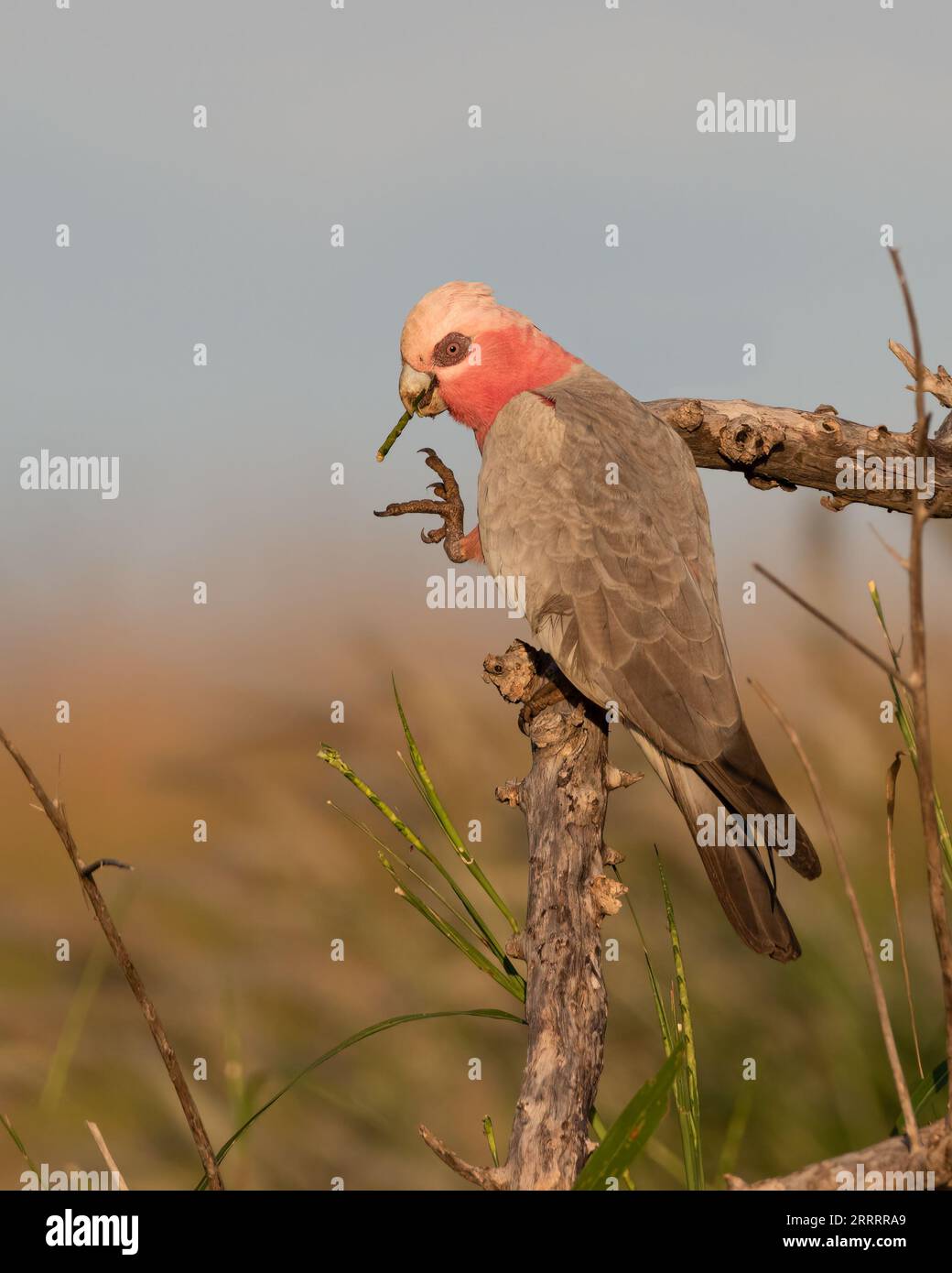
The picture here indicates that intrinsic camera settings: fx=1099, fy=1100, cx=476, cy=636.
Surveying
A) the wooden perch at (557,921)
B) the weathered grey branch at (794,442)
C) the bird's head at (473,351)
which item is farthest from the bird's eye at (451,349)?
the wooden perch at (557,921)

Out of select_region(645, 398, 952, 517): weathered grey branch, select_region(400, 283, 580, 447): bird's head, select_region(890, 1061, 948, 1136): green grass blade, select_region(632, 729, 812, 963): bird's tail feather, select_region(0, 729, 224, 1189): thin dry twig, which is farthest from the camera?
select_region(645, 398, 952, 517): weathered grey branch

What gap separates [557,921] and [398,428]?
7.46ft

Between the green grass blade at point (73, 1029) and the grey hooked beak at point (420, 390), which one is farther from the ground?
the grey hooked beak at point (420, 390)

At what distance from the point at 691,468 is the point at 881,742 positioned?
209 centimetres

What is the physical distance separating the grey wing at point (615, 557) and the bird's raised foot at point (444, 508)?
599mm

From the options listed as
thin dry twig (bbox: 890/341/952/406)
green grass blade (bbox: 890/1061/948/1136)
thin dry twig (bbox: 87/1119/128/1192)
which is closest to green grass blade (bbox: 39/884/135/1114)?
thin dry twig (bbox: 87/1119/128/1192)

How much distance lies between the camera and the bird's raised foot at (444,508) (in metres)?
4.91

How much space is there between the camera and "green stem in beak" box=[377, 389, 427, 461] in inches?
185

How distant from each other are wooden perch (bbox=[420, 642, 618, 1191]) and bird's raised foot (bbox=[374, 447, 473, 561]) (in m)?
0.65

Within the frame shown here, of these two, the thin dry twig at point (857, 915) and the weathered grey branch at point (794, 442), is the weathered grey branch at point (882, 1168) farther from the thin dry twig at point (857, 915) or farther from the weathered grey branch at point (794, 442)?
the weathered grey branch at point (794, 442)

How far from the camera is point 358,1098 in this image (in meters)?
5.27

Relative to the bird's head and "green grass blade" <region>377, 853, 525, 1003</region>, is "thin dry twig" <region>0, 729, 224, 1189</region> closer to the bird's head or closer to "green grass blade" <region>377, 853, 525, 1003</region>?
"green grass blade" <region>377, 853, 525, 1003</region>

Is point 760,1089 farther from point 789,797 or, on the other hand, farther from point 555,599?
point 555,599

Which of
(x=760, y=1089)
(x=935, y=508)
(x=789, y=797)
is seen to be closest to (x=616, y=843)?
(x=789, y=797)
